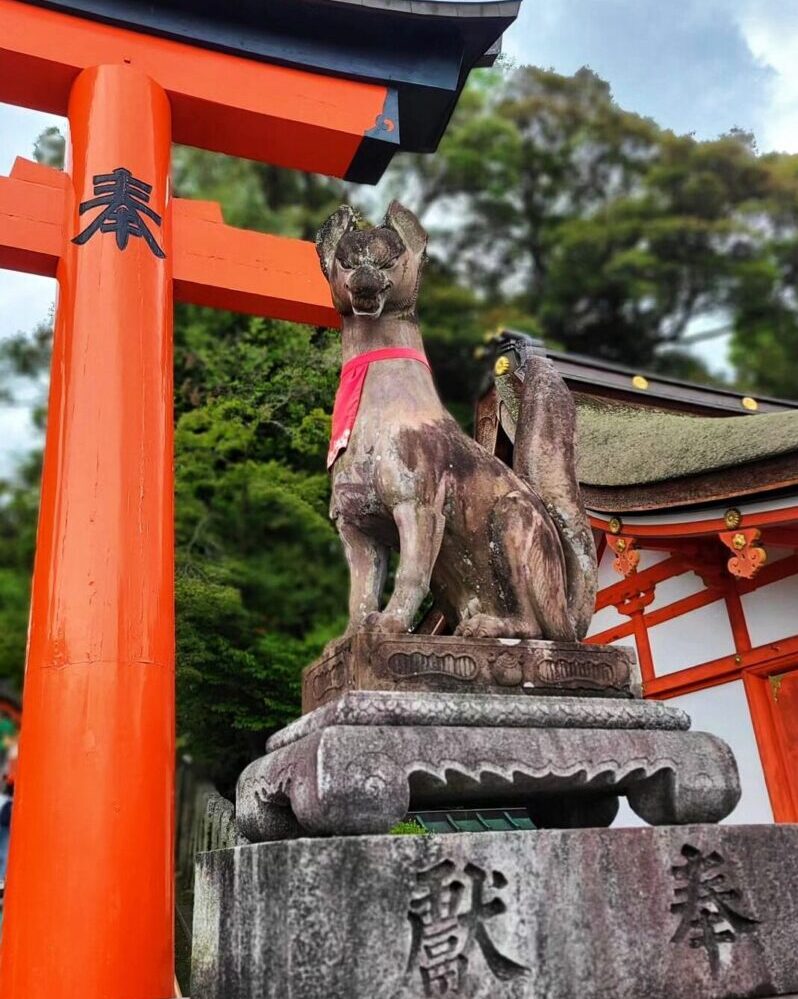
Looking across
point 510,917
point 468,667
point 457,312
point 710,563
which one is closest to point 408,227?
point 468,667

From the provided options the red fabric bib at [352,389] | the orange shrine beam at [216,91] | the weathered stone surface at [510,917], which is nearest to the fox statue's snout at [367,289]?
the red fabric bib at [352,389]

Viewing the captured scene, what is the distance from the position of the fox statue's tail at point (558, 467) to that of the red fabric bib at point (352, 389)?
15.1 inches

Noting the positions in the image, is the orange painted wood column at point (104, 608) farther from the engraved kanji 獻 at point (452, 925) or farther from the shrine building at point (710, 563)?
the engraved kanji 獻 at point (452, 925)

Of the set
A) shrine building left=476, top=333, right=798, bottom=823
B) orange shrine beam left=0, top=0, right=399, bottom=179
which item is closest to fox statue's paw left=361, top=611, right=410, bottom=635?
shrine building left=476, top=333, right=798, bottom=823

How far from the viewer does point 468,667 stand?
193 centimetres

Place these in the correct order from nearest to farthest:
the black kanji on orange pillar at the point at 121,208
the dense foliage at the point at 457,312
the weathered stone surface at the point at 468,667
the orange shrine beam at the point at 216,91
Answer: the weathered stone surface at the point at 468,667 → the black kanji on orange pillar at the point at 121,208 → the orange shrine beam at the point at 216,91 → the dense foliage at the point at 457,312

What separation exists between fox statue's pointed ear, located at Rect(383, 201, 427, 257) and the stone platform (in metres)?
1.29

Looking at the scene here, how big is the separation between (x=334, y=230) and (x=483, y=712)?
1429 mm

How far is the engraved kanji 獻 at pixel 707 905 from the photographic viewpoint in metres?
1.68

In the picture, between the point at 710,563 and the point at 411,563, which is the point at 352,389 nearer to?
the point at 411,563

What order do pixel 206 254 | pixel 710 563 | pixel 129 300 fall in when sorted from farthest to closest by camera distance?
pixel 710 563, pixel 206 254, pixel 129 300

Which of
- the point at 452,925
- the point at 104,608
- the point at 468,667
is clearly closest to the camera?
the point at 452,925

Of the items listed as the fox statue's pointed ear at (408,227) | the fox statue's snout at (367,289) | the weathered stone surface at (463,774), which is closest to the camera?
the weathered stone surface at (463,774)

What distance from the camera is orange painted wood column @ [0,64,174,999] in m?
3.06
